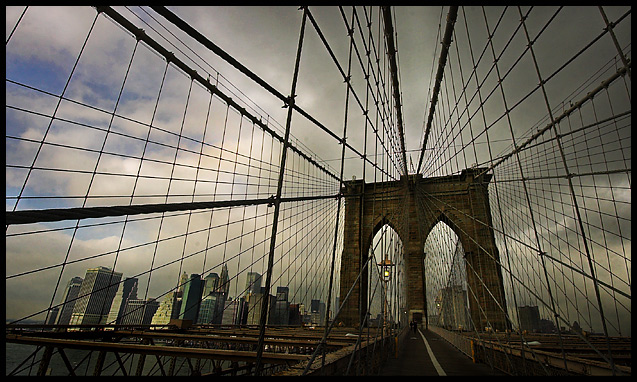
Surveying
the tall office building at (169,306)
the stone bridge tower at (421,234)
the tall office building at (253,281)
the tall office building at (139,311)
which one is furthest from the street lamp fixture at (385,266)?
the stone bridge tower at (421,234)

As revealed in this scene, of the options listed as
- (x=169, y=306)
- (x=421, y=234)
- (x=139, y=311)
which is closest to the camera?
(x=139, y=311)

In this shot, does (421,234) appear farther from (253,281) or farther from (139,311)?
(139,311)

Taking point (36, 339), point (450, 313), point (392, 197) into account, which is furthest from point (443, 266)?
point (36, 339)

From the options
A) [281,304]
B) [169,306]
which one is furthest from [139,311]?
[281,304]

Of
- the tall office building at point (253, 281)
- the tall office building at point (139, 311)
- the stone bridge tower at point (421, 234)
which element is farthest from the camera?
the stone bridge tower at point (421, 234)

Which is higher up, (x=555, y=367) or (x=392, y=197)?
(x=392, y=197)

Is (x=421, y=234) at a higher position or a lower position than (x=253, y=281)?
higher

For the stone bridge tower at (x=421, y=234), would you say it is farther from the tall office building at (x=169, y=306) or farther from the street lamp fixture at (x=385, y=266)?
the tall office building at (x=169, y=306)

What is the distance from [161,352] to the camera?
174 inches

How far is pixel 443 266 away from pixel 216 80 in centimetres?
1834

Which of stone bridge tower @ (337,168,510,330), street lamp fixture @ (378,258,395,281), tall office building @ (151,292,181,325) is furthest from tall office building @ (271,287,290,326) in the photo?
stone bridge tower @ (337,168,510,330)

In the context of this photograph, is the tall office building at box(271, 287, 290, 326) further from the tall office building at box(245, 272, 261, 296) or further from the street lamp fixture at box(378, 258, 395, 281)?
the street lamp fixture at box(378, 258, 395, 281)

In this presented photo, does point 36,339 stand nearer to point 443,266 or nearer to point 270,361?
point 270,361
